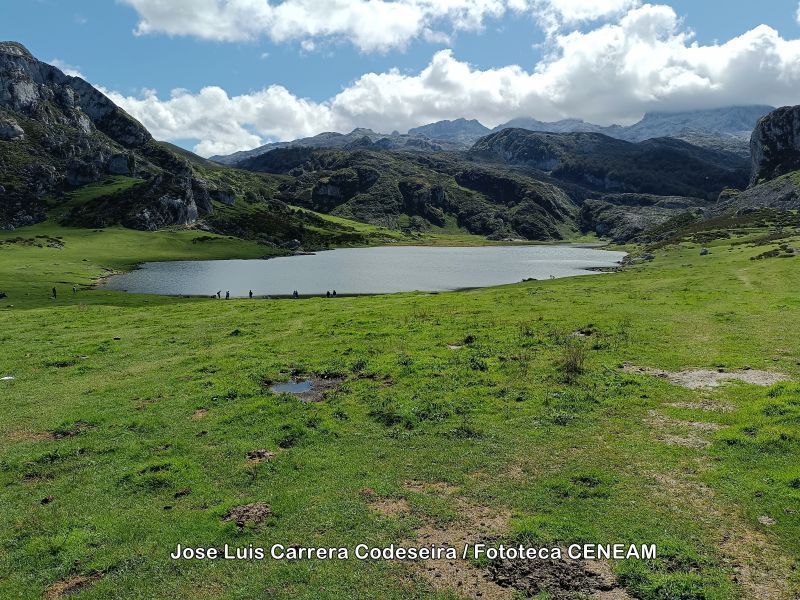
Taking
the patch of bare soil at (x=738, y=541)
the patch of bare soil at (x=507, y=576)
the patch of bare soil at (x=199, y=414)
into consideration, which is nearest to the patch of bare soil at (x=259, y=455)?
the patch of bare soil at (x=199, y=414)

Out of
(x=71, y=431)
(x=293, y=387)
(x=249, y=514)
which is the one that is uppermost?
(x=293, y=387)

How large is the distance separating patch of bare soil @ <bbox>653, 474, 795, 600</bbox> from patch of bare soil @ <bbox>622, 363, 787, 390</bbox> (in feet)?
31.5

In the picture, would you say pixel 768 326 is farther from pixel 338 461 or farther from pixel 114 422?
pixel 114 422

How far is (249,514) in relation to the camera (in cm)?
1484

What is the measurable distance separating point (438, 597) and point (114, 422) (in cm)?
1785

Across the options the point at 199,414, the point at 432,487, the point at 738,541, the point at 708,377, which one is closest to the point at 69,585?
the point at 432,487

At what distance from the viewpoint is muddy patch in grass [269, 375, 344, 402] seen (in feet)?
81.8

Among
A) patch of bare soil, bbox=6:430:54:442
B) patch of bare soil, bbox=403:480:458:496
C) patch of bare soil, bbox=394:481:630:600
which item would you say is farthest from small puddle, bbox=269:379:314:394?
patch of bare soil, bbox=394:481:630:600

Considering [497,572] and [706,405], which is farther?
[706,405]

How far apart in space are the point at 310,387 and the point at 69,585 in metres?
14.6

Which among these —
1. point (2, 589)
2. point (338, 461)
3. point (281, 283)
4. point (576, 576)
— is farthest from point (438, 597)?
point (281, 283)

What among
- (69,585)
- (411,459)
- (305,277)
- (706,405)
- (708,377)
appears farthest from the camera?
(305,277)

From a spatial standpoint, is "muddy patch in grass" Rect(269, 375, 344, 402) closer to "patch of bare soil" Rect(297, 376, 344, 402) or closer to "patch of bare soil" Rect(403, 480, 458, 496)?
"patch of bare soil" Rect(297, 376, 344, 402)

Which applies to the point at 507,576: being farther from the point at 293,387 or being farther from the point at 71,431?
the point at 71,431
